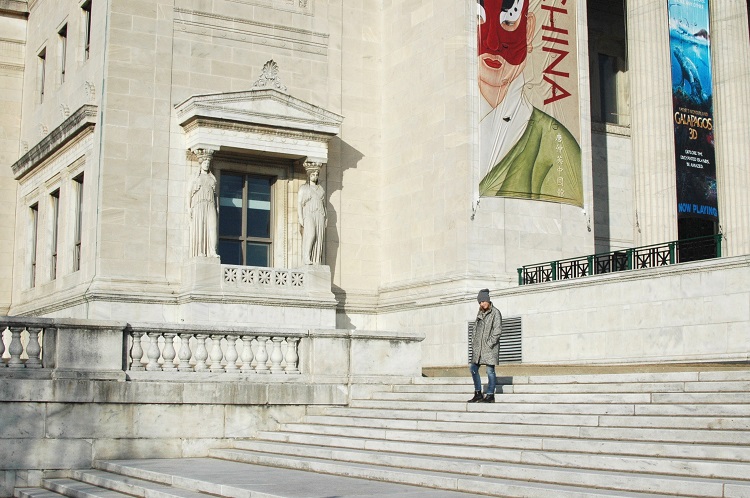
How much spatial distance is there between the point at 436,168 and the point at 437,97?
6.84ft

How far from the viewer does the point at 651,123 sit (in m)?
30.9

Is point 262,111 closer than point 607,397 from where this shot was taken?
No

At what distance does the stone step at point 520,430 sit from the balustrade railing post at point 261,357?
1.29 metres

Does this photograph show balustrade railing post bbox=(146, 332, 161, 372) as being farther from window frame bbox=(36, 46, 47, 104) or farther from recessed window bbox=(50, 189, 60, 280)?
window frame bbox=(36, 46, 47, 104)

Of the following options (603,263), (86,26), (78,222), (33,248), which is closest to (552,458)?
(603,263)

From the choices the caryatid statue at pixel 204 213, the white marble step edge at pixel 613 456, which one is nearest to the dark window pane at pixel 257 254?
the caryatid statue at pixel 204 213

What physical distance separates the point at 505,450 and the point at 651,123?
18.5 meters

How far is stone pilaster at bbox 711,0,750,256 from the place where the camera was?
29953 millimetres

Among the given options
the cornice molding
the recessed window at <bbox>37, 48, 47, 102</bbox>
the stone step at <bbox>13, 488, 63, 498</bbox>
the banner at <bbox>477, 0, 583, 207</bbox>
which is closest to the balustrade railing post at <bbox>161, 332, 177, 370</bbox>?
the stone step at <bbox>13, 488, 63, 498</bbox>

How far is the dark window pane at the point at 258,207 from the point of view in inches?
1228

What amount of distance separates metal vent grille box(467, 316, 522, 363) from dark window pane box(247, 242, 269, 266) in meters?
7.35

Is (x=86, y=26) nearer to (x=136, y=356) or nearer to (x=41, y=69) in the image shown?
(x=41, y=69)

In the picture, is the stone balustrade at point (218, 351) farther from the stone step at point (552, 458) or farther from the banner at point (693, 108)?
the banner at point (693, 108)

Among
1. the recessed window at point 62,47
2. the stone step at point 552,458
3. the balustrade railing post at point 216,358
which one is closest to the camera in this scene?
the stone step at point 552,458
